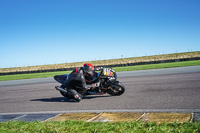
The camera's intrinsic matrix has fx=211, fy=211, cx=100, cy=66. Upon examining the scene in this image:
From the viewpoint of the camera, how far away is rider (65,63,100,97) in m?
8.14

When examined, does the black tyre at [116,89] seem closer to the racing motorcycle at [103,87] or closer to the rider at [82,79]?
the racing motorcycle at [103,87]

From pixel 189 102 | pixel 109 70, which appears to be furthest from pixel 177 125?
pixel 109 70

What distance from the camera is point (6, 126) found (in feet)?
15.6

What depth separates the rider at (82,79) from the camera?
814 centimetres

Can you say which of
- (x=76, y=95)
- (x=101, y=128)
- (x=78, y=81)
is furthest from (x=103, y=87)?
(x=101, y=128)

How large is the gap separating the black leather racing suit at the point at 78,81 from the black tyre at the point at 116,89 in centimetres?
89

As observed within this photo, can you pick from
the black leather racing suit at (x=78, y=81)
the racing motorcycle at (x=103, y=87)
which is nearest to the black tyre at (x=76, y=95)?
the racing motorcycle at (x=103, y=87)

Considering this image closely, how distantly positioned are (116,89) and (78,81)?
1.56m

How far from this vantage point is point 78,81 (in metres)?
8.23

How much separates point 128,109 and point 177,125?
2202mm

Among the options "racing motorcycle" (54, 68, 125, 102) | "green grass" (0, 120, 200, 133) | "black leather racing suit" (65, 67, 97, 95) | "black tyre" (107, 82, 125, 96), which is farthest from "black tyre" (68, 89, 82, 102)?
"green grass" (0, 120, 200, 133)

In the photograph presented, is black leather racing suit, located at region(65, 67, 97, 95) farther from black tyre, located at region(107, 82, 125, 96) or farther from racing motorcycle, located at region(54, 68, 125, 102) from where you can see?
black tyre, located at region(107, 82, 125, 96)

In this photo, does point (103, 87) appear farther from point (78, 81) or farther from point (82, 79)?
point (78, 81)

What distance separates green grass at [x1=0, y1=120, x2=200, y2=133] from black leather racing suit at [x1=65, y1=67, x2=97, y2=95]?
3.54 m
